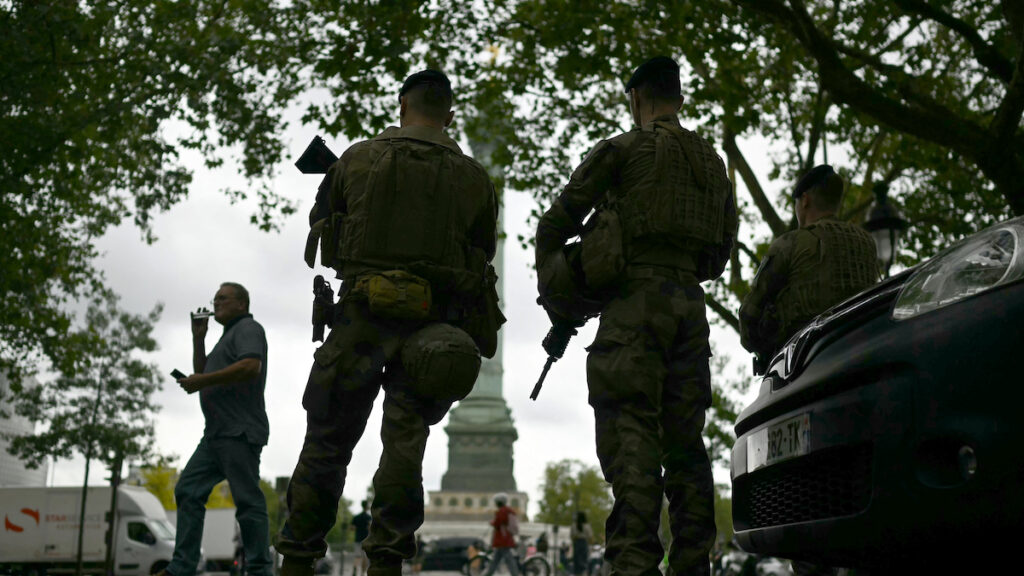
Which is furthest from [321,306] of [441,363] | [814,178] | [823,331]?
[814,178]

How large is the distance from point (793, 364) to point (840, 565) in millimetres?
656

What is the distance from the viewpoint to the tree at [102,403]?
4000cm

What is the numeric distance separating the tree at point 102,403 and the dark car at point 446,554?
11.1 meters

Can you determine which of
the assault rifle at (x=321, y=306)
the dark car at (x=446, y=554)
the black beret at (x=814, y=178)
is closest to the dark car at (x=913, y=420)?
the assault rifle at (x=321, y=306)

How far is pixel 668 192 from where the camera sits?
4742mm

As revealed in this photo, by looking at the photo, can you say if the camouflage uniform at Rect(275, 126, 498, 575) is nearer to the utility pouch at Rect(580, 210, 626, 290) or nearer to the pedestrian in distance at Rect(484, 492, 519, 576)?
the utility pouch at Rect(580, 210, 626, 290)

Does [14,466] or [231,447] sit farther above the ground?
[14,466]

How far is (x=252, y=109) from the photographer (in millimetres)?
16672

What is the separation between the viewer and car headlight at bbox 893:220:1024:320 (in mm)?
3004

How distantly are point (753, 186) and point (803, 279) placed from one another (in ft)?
41.0

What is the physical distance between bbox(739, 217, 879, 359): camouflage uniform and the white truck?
27429mm

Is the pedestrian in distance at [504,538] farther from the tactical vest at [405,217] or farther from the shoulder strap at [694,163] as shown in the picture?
the shoulder strap at [694,163]

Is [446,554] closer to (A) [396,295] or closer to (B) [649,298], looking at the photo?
(A) [396,295]

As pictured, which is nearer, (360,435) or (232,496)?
A: (360,435)
